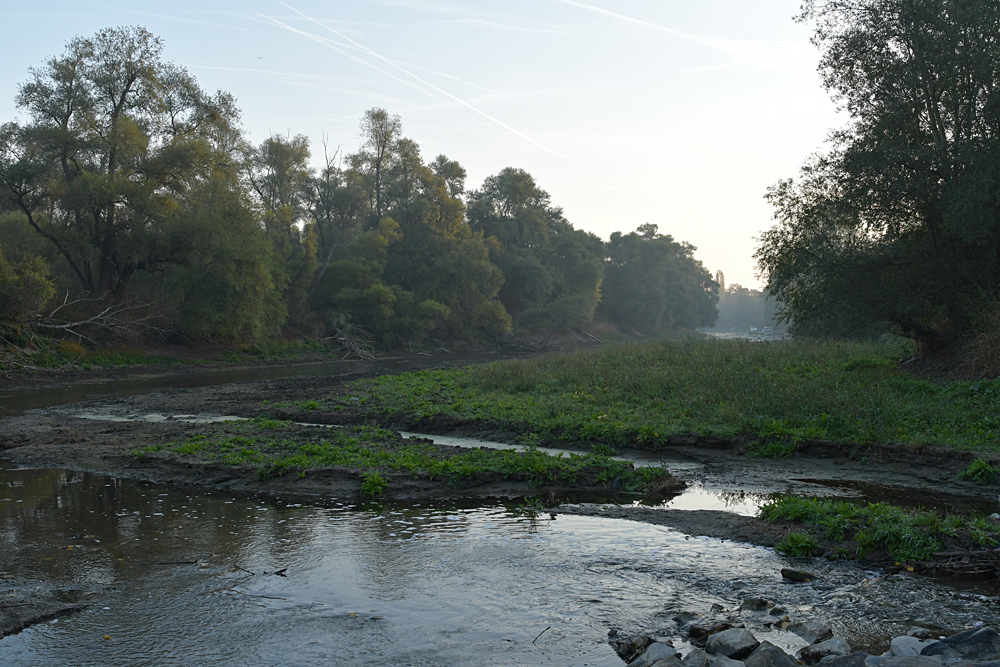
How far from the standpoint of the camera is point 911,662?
201 inches

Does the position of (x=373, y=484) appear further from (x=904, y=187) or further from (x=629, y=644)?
(x=904, y=187)

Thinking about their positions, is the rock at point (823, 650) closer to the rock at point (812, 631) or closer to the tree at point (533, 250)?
the rock at point (812, 631)

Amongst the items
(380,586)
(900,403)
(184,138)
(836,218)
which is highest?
(184,138)

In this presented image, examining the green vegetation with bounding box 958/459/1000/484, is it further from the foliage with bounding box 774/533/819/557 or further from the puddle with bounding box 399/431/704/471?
the foliage with bounding box 774/533/819/557

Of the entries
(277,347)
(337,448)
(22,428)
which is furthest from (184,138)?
(337,448)

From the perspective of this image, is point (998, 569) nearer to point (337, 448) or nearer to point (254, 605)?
point (254, 605)

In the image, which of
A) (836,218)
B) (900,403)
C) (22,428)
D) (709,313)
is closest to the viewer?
(900,403)

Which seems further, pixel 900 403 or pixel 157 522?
pixel 900 403

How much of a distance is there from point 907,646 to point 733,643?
135 centimetres

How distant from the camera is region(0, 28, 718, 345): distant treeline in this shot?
4025cm

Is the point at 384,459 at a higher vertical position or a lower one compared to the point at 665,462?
higher

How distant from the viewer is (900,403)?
51.9ft

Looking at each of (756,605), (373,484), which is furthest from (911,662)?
(373,484)

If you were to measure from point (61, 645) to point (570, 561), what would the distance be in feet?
17.0
